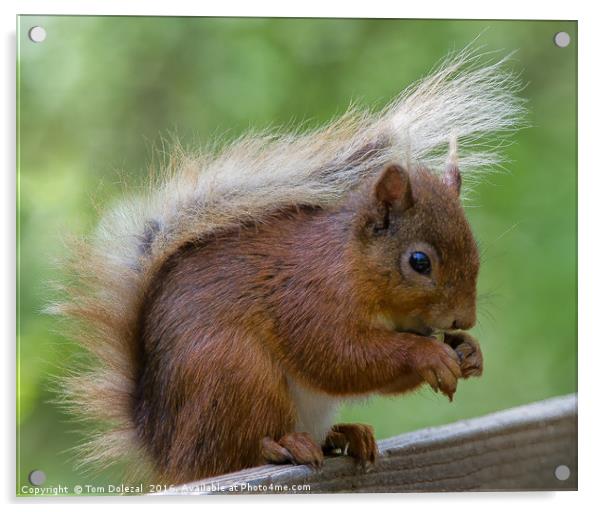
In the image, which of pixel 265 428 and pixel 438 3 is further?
pixel 438 3

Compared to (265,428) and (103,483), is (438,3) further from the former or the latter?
(103,483)

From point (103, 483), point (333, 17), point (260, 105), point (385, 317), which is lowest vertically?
point (103, 483)

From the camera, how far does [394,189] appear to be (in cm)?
164

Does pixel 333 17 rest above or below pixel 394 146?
above

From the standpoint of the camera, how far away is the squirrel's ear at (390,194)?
1629 mm

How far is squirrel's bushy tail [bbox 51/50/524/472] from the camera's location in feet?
5.87

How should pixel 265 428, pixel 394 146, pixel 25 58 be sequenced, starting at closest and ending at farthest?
pixel 265 428
pixel 394 146
pixel 25 58

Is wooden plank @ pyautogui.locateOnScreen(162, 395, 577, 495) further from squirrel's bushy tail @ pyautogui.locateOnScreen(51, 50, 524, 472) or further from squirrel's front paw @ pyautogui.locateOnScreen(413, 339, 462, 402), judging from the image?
squirrel's bushy tail @ pyautogui.locateOnScreen(51, 50, 524, 472)

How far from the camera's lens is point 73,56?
197cm

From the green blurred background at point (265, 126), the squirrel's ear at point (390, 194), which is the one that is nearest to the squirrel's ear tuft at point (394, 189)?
the squirrel's ear at point (390, 194)

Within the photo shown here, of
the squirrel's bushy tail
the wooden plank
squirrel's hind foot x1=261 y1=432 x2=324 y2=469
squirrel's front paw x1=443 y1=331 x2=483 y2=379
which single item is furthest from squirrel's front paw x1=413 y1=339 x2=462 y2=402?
the squirrel's bushy tail

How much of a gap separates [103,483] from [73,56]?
3.40 feet

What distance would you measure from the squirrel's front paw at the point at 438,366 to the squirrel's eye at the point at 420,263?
0.15 metres

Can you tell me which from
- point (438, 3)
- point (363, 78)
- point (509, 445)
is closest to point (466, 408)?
point (509, 445)
